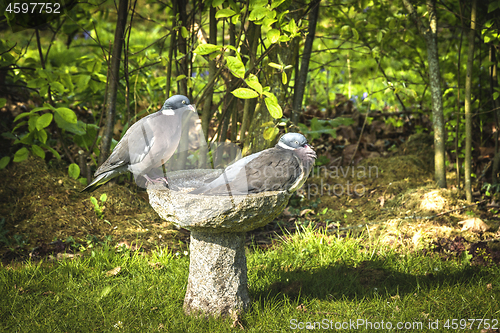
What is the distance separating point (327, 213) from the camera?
172 inches

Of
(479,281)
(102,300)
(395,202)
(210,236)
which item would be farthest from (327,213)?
(102,300)

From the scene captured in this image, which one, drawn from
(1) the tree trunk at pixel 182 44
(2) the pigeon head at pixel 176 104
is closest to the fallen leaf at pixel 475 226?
(2) the pigeon head at pixel 176 104

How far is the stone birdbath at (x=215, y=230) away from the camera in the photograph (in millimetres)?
2254

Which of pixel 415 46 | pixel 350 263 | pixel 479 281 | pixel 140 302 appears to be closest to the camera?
pixel 140 302

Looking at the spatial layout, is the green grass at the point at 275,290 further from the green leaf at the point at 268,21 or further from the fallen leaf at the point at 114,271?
the green leaf at the point at 268,21

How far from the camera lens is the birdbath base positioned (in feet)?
8.37

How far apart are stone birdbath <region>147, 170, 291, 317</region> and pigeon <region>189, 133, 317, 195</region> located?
11 centimetres

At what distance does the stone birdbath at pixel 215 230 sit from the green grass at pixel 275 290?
13 centimetres

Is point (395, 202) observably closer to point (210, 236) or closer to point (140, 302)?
point (210, 236)

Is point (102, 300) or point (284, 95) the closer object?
point (102, 300)

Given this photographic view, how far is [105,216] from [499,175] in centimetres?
418

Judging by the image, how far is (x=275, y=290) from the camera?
2965mm

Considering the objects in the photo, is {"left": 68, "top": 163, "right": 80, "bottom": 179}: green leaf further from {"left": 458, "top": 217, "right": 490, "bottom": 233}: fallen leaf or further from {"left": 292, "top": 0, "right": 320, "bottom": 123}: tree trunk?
{"left": 458, "top": 217, "right": 490, "bottom": 233}: fallen leaf

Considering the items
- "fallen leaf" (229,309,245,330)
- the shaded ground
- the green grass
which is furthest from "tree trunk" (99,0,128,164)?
"fallen leaf" (229,309,245,330)
